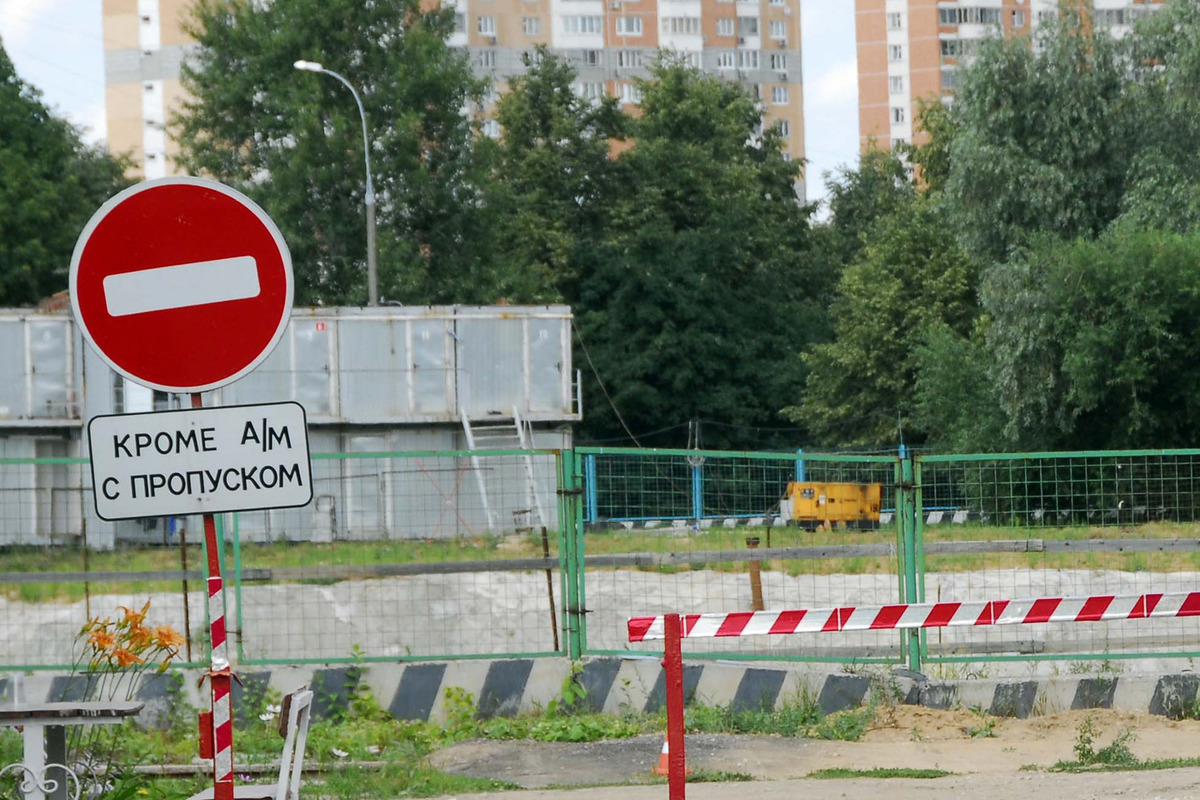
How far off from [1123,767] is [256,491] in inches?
208

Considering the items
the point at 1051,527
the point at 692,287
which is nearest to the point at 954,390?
the point at 692,287

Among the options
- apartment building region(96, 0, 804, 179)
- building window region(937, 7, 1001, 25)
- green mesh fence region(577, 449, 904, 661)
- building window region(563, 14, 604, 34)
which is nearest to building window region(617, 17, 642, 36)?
apartment building region(96, 0, 804, 179)

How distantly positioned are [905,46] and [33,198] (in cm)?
8256

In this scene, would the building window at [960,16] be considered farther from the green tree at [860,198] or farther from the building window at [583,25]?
the green tree at [860,198]

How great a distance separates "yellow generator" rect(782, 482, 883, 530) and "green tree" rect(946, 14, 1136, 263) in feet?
90.7

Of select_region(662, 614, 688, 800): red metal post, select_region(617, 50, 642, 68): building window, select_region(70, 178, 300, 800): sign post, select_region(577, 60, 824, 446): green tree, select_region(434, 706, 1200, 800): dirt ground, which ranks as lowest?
select_region(434, 706, 1200, 800): dirt ground

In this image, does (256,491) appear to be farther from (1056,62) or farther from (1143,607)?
(1056,62)

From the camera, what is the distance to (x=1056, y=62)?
39438mm

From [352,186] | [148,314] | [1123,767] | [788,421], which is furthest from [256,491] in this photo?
[788,421]

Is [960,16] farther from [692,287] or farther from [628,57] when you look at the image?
[692,287]

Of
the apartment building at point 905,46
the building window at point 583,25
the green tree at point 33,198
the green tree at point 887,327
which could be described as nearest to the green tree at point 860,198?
the green tree at point 887,327

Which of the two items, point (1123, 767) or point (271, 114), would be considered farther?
point (271, 114)

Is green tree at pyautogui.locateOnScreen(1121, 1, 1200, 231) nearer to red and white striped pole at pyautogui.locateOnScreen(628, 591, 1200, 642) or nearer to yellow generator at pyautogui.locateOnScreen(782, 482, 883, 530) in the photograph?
yellow generator at pyautogui.locateOnScreen(782, 482, 883, 530)

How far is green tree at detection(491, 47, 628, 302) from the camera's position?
2199 inches
